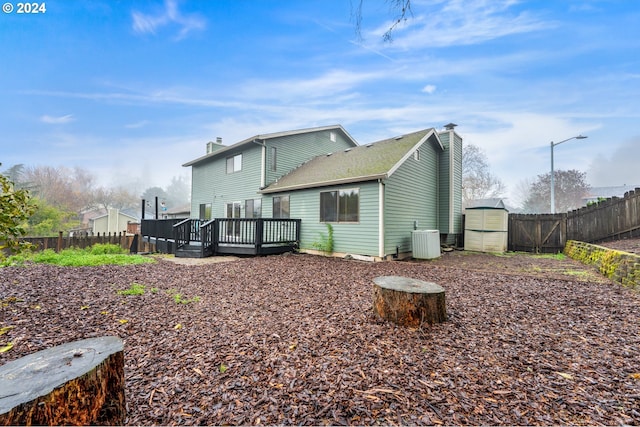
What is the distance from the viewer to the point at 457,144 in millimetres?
12062

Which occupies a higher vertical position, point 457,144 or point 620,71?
point 620,71

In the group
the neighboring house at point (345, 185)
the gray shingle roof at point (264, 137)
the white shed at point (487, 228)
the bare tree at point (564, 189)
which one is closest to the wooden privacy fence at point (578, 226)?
the white shed at point (487, 228)

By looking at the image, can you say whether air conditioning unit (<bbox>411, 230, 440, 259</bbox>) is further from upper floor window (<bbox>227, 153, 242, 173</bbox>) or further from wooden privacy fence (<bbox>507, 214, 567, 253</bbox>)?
upper floor window (<bbox>227, 153, 242, 173</bbox>)

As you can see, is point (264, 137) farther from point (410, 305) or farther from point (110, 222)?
point (110, 222)

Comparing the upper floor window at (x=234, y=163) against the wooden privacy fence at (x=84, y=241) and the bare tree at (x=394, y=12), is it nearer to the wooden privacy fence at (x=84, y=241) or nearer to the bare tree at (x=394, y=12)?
the wooden privacy fence at (x=84, y=241)

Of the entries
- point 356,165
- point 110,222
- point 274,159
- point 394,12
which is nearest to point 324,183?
point 356,165

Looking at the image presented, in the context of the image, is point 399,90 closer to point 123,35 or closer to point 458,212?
point 458,212

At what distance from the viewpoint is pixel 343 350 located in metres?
2.64

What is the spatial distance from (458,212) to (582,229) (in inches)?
166

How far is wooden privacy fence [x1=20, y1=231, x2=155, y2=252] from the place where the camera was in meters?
12.4

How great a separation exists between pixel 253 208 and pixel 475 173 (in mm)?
24214

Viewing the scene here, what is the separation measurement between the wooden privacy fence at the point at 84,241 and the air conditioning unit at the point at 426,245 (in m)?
13.6

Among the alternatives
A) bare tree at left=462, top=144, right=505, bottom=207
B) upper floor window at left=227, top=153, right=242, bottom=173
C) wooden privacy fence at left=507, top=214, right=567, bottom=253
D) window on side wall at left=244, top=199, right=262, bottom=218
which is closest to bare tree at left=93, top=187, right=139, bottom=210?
upper floor window at left=227, top=153, right=242, bottom=173

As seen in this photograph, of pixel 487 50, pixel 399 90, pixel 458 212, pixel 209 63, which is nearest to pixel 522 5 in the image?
pixel 487 50
